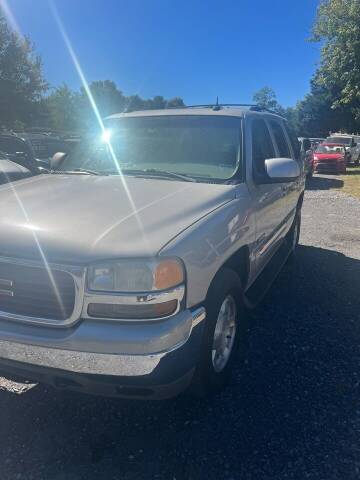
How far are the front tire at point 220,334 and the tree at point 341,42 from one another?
18.5 m

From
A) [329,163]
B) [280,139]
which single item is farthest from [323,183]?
[280,139]

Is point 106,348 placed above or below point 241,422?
above

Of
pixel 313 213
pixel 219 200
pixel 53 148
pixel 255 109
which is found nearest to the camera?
pixel 219 200

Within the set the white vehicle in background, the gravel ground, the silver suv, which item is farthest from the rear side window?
the white vehicle in background

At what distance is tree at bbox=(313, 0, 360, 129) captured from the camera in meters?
17.9

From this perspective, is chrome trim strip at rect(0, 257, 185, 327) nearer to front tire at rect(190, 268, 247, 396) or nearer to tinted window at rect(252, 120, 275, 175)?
front tire at rect(190, 268, 247, 396)

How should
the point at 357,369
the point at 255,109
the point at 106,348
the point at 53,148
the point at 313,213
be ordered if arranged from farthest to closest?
the point at 53,148 < the point at 313,213 < the point at 255,109 < the point at 357,369 < the point at 106,348

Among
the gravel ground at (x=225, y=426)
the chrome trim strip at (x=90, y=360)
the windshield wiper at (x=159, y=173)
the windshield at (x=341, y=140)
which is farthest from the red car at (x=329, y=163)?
the chrome trim strip at (x=90, y=360)

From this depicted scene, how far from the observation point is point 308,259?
6172 mm

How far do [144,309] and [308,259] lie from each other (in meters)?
4.54

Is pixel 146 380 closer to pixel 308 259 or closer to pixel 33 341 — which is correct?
pixel 33 341

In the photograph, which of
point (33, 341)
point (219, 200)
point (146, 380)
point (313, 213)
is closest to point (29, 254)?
point (33, 341)

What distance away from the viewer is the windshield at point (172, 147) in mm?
3426

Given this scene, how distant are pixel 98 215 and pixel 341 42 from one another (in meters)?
20.0
